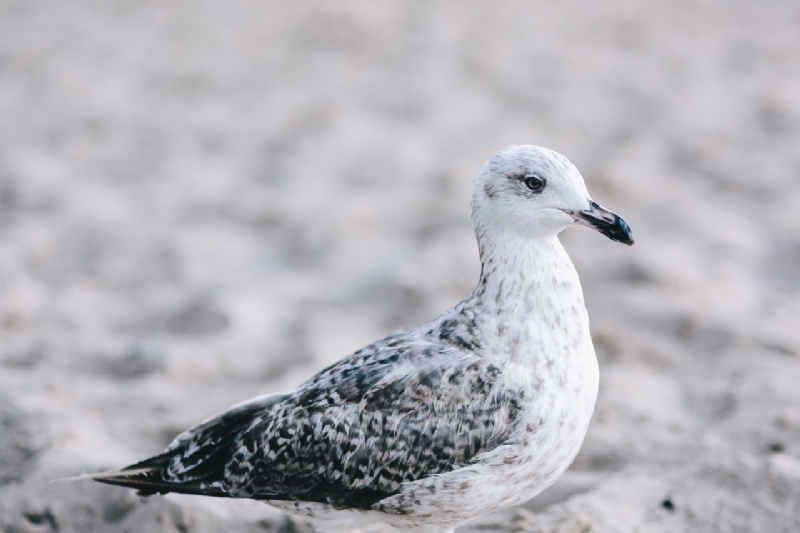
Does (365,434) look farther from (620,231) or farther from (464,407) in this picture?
(620,231)

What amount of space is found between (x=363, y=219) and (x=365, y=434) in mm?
3852

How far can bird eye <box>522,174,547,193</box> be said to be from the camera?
3643 millimetres

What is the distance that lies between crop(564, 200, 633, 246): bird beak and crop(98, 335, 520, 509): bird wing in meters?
0.69

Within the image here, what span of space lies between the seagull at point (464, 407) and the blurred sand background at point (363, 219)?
69 cm

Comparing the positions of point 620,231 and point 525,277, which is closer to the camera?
point 620,231

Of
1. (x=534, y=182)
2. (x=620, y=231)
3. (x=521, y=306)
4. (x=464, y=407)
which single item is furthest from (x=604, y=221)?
(x=464, y=407)

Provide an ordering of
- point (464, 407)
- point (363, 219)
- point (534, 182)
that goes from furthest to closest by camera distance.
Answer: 1. point (363, 219)
2. point (534, 182)
3. point (464, 407)

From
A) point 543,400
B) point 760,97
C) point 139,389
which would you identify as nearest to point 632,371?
point 543,400

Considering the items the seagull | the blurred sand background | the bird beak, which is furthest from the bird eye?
the blurred sand background

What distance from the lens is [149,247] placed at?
6836 mm

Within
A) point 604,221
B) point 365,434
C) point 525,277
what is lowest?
point 365,434

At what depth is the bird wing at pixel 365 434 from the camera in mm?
3502

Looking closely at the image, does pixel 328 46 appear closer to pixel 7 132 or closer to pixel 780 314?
pixel 7 132

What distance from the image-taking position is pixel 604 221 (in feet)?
11.8
